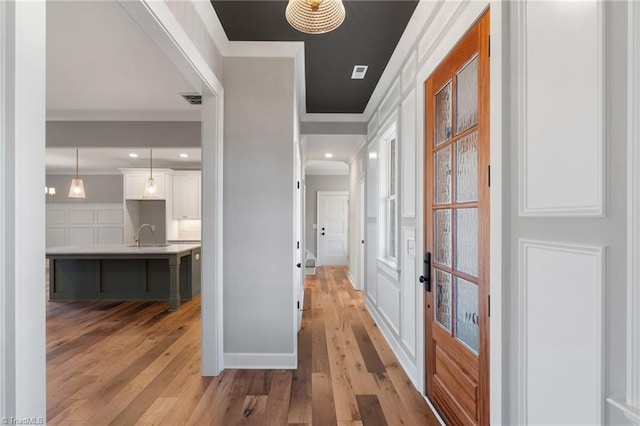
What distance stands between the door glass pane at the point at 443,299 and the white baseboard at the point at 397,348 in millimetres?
676

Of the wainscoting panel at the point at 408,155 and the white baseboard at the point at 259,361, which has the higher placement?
the wainscoting panel at the point at 408,155

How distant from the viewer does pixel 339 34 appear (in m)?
2.61

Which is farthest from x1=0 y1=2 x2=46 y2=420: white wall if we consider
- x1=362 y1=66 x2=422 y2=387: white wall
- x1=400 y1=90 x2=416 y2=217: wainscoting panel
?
x1=400 y1=90 x2=416 y2=217: wainscoting panel

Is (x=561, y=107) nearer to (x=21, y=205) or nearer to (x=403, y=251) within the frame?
(x=21, y=205)

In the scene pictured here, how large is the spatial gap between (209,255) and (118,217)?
772cm

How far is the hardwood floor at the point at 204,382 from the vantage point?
216cm

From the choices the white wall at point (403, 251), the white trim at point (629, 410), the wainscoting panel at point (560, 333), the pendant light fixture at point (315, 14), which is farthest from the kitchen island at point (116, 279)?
the white trim at point (629, 410)

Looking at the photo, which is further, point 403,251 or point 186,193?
A: point 186,193

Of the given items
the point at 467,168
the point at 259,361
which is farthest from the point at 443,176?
the point at 259,361

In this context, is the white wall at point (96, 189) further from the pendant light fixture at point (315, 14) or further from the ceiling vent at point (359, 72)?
the pendant light fixture at point (315, 14)

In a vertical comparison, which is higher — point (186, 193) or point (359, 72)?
point (359, 72)

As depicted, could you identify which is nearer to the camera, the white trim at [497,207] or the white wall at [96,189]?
the white trim at [497,207]

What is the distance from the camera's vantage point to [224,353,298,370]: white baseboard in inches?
111

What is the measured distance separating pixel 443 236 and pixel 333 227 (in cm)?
698
